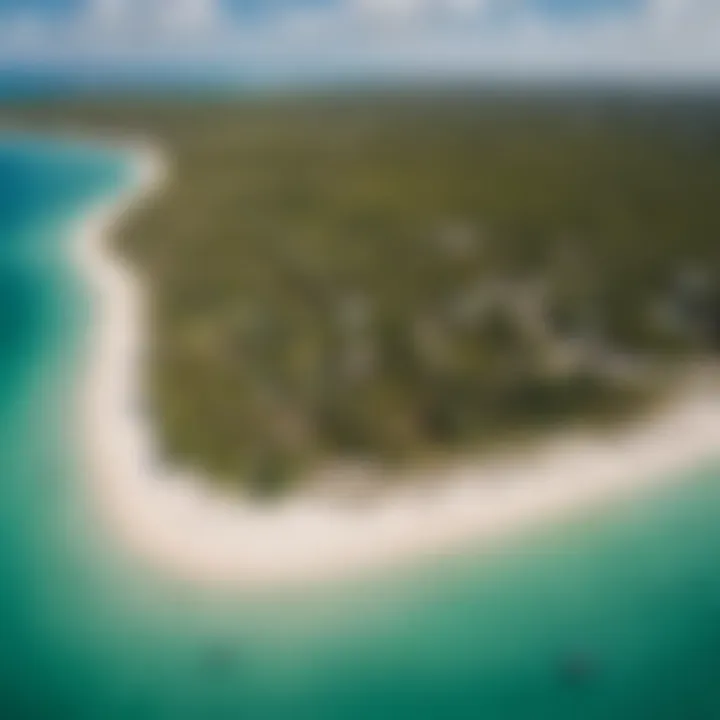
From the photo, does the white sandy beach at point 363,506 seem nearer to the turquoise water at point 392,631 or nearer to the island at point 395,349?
the island at point 395,349

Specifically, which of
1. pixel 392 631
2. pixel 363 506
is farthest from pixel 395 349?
pixel 392 631

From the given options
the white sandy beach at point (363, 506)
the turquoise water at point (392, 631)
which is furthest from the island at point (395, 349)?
the turquoise water at point (392, 631)

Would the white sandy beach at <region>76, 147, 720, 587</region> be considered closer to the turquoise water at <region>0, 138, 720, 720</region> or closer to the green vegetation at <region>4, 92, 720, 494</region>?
the turquoise water at <region>0, 138, 720, 720</region>

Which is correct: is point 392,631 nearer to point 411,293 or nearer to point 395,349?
point 395,349

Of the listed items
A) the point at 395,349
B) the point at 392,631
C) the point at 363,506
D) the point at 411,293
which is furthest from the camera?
the point at 411,293

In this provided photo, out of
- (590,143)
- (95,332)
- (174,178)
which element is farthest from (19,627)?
(590,143)

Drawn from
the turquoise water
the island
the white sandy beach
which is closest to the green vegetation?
the island
